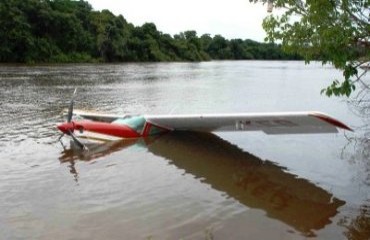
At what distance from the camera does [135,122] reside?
15.1m

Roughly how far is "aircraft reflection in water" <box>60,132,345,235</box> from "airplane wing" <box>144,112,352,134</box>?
0.51 meters

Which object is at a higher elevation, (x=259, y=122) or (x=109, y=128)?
(x=259, y=122)

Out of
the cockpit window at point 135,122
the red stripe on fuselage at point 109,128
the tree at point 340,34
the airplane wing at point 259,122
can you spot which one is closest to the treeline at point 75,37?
the airplane wing at point 259,122

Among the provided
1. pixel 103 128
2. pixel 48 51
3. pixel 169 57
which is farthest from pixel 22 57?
pixel 103 128

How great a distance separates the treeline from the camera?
76.4 meters

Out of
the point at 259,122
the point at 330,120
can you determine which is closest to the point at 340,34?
the point at 330,120

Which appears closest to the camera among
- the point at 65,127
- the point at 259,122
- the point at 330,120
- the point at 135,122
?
the point at 330,120

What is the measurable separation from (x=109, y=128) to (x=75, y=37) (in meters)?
82.7

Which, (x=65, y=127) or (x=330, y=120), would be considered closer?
(x=330, y=120)

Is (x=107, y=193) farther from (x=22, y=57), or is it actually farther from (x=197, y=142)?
(x=22, y=57)

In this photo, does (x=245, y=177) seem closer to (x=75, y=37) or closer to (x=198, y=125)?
(x=198, y=125)

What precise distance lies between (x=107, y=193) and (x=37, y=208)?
4.88 ft

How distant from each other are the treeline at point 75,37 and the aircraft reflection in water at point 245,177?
43.4m

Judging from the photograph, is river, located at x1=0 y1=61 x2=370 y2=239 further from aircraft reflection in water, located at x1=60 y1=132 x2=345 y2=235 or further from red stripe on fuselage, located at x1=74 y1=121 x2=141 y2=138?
red stripe on fuselage, located at x1=74 y1=121 x2=141 y2=138
